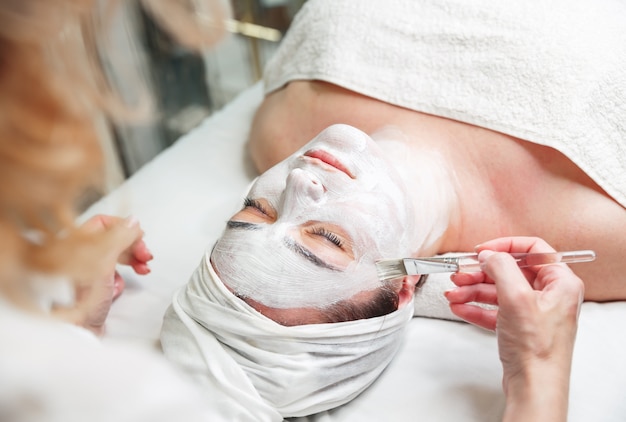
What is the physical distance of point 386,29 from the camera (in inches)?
48.3

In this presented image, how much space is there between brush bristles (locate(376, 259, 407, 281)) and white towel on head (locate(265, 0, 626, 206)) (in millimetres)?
369

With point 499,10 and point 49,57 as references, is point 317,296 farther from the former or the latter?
point 499,10

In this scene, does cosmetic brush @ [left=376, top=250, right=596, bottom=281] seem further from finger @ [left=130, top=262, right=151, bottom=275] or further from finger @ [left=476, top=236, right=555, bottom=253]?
finger @ [left=130, top=262, right=151, bottom=275]

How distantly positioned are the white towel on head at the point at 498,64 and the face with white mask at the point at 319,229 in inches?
9.5

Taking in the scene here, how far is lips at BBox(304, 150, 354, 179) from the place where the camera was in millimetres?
956

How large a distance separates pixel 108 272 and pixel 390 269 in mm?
517

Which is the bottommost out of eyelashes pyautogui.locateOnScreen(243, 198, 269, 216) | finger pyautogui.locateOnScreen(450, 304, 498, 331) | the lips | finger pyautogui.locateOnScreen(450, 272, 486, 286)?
finger pyautogui.locateOnScreen(450, 304, 498, 331)

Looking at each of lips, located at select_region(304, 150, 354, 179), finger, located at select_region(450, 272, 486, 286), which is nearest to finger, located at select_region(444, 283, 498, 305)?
finger, located at select_region(450, 272, 486, 286)

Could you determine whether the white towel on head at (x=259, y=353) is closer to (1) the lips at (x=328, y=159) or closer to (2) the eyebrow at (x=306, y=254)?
(2) the eyebrow at (x=306, y=254)

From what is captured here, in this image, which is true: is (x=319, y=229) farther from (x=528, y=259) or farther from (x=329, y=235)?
(x=528, y=259)

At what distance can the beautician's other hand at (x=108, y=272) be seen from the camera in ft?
3.14

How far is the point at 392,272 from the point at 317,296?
4.8 inches

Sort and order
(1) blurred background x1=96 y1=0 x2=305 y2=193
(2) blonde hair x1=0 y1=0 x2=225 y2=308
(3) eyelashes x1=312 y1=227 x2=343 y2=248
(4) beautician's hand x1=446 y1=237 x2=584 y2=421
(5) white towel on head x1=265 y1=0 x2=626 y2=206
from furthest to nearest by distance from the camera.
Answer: (1) blurred background x1=96 y1=0 x2=305 y2=193
(5) white towel on head x1=265 y1=0 x2=626 y2=206
(3) eyelashes x1=312 y1=227 x2=343 y2=248
(4) beautician's hand x1=446 y1=237 x2=584 y2=421
(2) blonde hair x1=0 y1=0 x2=225 y2=308

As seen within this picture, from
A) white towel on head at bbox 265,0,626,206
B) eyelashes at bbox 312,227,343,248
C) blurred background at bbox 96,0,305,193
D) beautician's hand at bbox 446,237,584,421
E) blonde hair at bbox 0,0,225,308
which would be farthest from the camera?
blurred background at bbox 96,0,305,193
